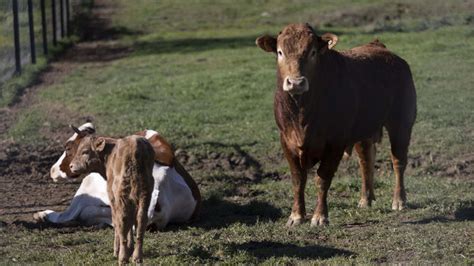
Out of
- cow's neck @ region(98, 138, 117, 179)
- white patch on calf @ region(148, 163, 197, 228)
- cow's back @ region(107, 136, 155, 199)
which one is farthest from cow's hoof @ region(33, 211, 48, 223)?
cow's back @ region(107, 136, 155, 199)

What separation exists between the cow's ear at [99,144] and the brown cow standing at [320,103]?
163 centimetres

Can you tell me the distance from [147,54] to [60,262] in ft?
62.8

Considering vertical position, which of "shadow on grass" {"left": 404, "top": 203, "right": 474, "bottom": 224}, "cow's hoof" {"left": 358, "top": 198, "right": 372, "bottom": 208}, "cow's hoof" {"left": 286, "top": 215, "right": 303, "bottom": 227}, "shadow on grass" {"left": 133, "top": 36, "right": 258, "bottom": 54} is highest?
"shadow on grass" {"left": 404, "top": 203, "right": 474, "bottom": 224}

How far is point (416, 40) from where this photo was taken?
25328mm

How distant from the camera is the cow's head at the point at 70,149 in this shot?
8.91 metres

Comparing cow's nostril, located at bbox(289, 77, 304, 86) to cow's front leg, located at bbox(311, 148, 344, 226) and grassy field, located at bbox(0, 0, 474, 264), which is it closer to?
cow's front leg, located at bbox(311, 148, 344, 226)

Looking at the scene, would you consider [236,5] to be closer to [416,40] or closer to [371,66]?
[416,40]

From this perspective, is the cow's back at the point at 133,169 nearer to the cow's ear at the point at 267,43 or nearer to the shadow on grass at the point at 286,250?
the shadow on grass at the point at 286,250


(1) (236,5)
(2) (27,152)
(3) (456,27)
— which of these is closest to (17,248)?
(2) (27,152)

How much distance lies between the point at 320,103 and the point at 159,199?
1668 millimetres

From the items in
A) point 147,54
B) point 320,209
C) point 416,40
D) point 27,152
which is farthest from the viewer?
point 147,54

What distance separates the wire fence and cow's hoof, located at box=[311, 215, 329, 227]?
11340 millimetres

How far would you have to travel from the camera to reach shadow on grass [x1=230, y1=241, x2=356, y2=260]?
8117 millimetres

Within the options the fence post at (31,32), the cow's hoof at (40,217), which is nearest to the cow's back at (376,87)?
the cow's hoof at (40,217)
